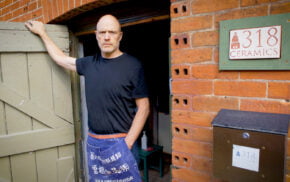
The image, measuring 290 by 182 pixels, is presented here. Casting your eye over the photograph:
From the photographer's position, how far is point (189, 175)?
141cm

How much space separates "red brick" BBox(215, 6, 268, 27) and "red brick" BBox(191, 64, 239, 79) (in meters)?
0.26

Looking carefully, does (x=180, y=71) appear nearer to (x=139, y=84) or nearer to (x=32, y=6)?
(x=139, y=84)

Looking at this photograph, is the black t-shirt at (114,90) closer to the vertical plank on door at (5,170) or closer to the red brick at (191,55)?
the red brick at (191,55)

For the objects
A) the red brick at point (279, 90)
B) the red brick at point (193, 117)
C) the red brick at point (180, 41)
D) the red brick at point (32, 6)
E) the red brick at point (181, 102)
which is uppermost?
the red brick at point (32, 6)

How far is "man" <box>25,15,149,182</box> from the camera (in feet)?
5.32

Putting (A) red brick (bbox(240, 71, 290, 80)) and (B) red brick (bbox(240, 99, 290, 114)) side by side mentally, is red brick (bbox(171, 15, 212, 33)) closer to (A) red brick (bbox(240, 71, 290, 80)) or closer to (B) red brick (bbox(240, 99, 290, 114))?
(A) red brick (bbox(240, 71, 290, 80))

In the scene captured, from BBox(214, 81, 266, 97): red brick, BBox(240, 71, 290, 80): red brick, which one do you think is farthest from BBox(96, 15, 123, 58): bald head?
BBox(240, 71, 290, 80): red brick

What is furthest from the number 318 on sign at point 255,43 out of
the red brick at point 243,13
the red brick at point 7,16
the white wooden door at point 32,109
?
the red brick at point 7,16

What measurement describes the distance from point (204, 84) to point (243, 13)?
0.44 m

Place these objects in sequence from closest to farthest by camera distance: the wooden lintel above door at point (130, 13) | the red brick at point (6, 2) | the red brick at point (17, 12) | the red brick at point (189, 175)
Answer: the red brick at point (189, 175)
the wooden lintel above door at point (130, 13)
the red brick at point (17, 12)
the red brick at point (6, 2)

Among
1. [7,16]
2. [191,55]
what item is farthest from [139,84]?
[7,16]

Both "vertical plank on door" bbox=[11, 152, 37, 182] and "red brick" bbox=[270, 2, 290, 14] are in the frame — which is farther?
"vertical plank on door" bbox=[11, 152, 37, 182]

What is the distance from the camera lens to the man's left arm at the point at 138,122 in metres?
1.65

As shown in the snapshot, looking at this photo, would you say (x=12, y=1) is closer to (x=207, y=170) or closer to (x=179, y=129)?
(x=179, y=129)
